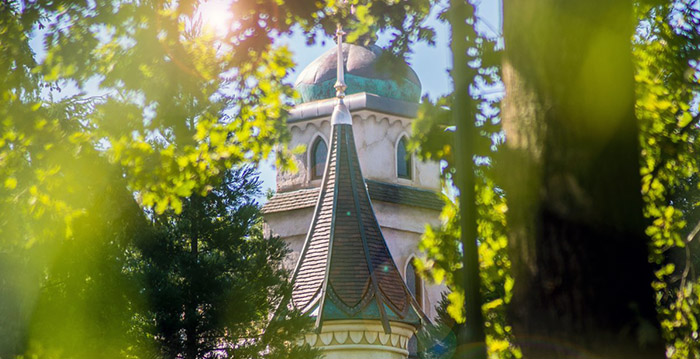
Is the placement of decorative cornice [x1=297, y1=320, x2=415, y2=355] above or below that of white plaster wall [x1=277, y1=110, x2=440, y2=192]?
below

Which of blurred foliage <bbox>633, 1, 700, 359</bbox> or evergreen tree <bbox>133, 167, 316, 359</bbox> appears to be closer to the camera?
blurred foliage <bbox>633, 1, 700, 359</bbox>

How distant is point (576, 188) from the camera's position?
5945 mm

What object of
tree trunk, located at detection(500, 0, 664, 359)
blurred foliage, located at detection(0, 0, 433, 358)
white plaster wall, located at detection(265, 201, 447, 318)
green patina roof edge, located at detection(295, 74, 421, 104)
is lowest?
tree trunk, located at detection(500, 0, 664, 359)

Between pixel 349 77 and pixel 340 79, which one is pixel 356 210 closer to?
pixel 340 79

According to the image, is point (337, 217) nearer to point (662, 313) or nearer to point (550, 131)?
point (662, 313)

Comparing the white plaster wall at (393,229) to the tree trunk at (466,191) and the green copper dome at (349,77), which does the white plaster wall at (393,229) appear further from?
the tree trunk at (466,191)

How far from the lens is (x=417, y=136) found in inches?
440

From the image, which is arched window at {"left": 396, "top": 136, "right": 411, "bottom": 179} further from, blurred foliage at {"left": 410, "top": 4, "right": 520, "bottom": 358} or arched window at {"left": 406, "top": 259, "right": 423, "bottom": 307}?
blurred foliage at {"left": 410, "top": 4, "right": 520, "bottom": 358}

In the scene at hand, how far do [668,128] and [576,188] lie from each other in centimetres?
528

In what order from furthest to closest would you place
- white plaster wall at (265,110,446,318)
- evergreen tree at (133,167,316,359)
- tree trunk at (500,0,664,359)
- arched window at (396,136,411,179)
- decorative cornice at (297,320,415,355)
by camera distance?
1. arched window at (396,136,411,179)
2. white plaster wall at (265,110,446,318)
3. decorative cornice at (297,320,415,355)
4. evergreen tree at (133,167,316,359)
5. tree trunk at (500,0,664,359)

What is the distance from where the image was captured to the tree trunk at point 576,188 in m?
5.79

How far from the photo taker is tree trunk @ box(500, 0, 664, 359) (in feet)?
19.0

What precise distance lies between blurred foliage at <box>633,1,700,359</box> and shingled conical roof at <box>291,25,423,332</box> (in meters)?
17.5

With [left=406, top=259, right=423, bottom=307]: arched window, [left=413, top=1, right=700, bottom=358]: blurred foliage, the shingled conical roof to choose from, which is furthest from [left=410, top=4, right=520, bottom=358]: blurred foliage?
[left=406, top=259, right=423, bottom=307]: arched window
